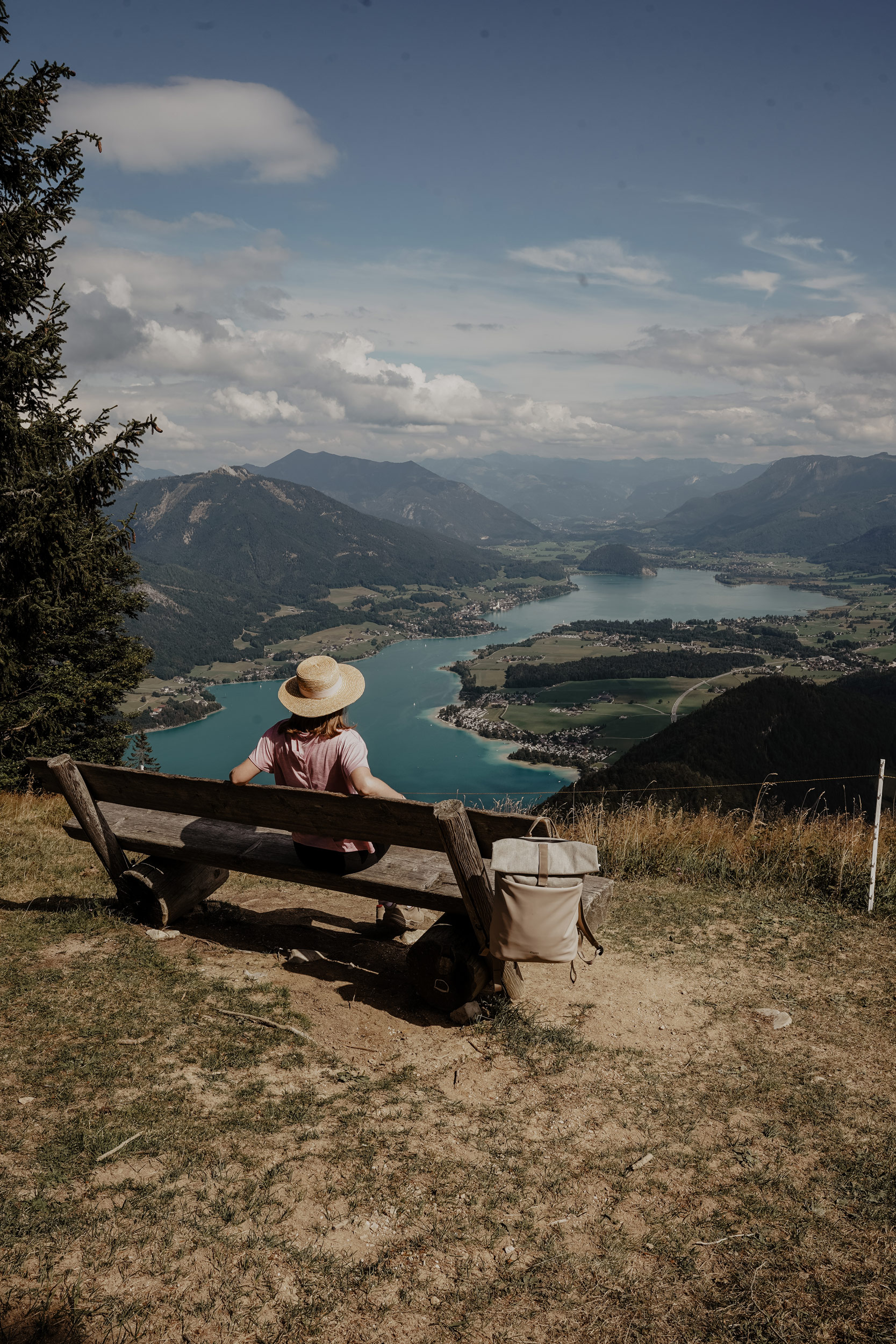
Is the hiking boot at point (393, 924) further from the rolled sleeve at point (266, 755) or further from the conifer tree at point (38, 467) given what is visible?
the conifer tree at point (38, 467)

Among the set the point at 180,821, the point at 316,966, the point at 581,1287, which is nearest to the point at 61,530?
the point at 180,821

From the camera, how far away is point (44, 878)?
22.6ft

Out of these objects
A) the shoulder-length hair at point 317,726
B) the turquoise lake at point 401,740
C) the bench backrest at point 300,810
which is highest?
the shoulder-length hair at point 317,726

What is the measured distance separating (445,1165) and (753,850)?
5.11m

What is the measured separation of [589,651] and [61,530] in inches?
5626

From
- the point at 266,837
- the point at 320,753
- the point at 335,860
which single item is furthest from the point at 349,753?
the point at 266,837

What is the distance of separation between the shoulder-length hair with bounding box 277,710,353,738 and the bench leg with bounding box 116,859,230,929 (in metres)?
1.64

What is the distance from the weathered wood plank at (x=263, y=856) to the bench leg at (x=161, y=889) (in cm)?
19

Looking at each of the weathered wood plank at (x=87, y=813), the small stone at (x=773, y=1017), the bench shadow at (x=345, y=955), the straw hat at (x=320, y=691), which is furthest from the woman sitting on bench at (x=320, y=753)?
the small stone at (x=773, y=1017)

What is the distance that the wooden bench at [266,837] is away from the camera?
4.15 m

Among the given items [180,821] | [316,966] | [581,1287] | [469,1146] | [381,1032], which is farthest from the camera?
[180,821]

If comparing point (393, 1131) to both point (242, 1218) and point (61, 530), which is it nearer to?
point (242, 1218)

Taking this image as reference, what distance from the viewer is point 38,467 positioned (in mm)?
11398

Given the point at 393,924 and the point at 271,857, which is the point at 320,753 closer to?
the point at 271,857
